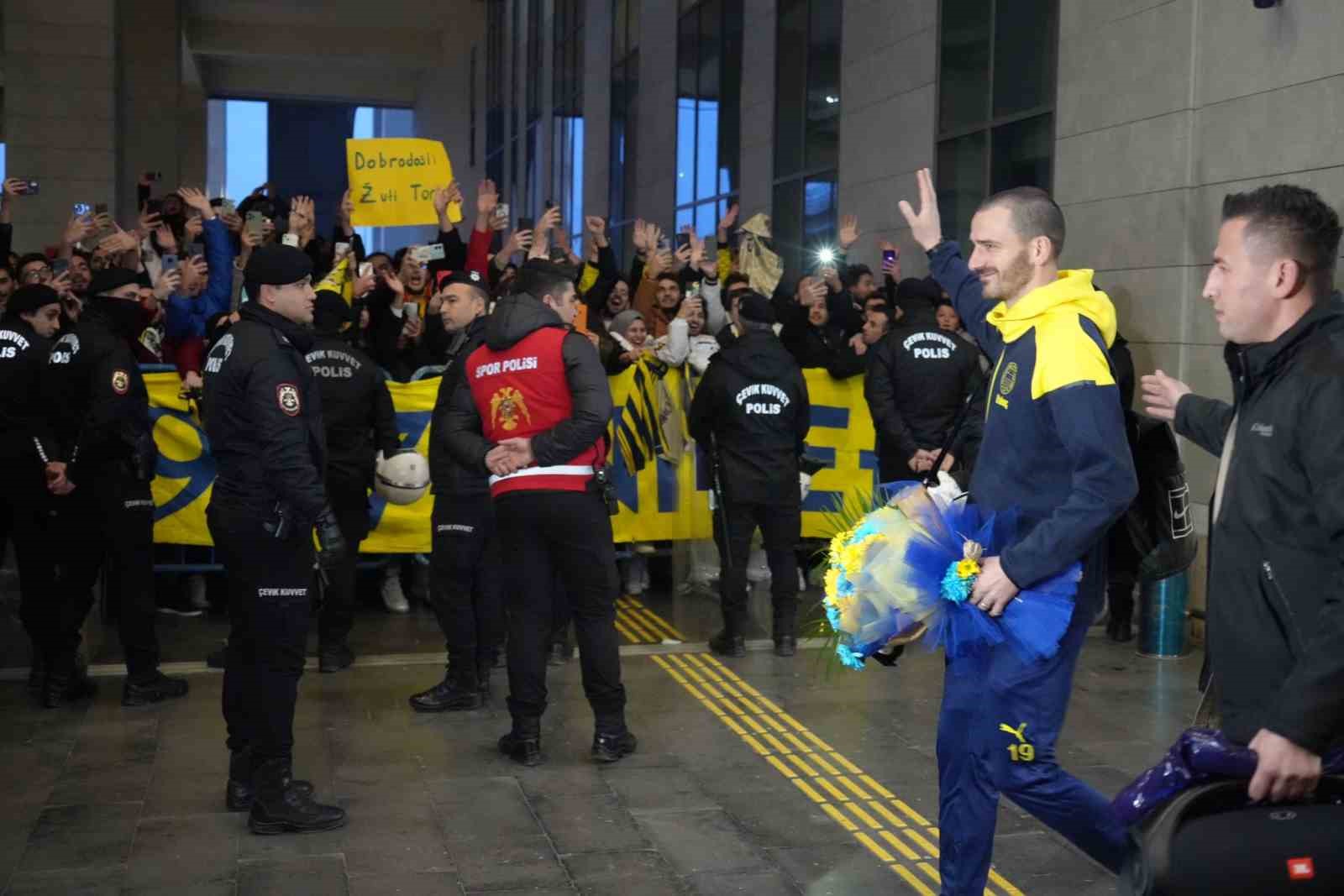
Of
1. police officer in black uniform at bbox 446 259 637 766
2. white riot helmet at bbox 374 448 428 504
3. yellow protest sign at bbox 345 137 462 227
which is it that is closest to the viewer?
police officer in black uniform at bbox 446 259 637 766

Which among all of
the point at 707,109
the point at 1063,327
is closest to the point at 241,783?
the point at 1063,327

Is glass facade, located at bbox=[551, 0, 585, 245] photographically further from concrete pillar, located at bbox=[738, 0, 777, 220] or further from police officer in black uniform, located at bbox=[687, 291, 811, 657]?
police officer in black uniform, located at bbox=[687, 291, 811, 657]

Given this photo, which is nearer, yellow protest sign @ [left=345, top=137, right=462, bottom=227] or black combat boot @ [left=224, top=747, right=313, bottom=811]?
black combat boot @ [left=224, top=747, right=313, bottom=811]

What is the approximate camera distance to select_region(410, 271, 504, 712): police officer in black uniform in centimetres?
750

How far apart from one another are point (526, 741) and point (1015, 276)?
3372mm

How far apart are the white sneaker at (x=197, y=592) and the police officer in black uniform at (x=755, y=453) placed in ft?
11.7

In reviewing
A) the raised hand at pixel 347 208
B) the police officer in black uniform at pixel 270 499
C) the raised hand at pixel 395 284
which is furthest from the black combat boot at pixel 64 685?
→ the raised hand at pixel 347 208

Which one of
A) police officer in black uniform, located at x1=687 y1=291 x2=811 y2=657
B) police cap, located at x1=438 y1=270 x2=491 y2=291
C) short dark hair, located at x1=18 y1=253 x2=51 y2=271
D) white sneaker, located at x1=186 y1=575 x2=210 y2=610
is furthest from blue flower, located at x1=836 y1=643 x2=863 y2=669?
short dark hair, located at x1=18 y1=253 x2=51 y2=271

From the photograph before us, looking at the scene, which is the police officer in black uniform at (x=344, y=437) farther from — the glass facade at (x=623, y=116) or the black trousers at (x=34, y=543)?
the glass facade at (x=623, y=116)

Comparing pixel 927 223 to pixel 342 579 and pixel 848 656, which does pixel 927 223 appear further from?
pixel 342 579

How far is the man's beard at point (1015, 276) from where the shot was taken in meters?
4.25

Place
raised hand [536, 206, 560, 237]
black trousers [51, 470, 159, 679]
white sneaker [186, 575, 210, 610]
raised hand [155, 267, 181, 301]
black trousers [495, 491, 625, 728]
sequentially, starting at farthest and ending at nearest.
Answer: white sneaker [186, 575, 210, 610] → raised hand [536, 206, 560, 237] → raised hand [155, 267, 181, 301] → black trousers [51, 470, 159, 679] → black trousers [495, 491, 625, 728]

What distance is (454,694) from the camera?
7.58m

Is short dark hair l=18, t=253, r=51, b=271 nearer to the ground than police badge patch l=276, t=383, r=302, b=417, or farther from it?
farther from it
